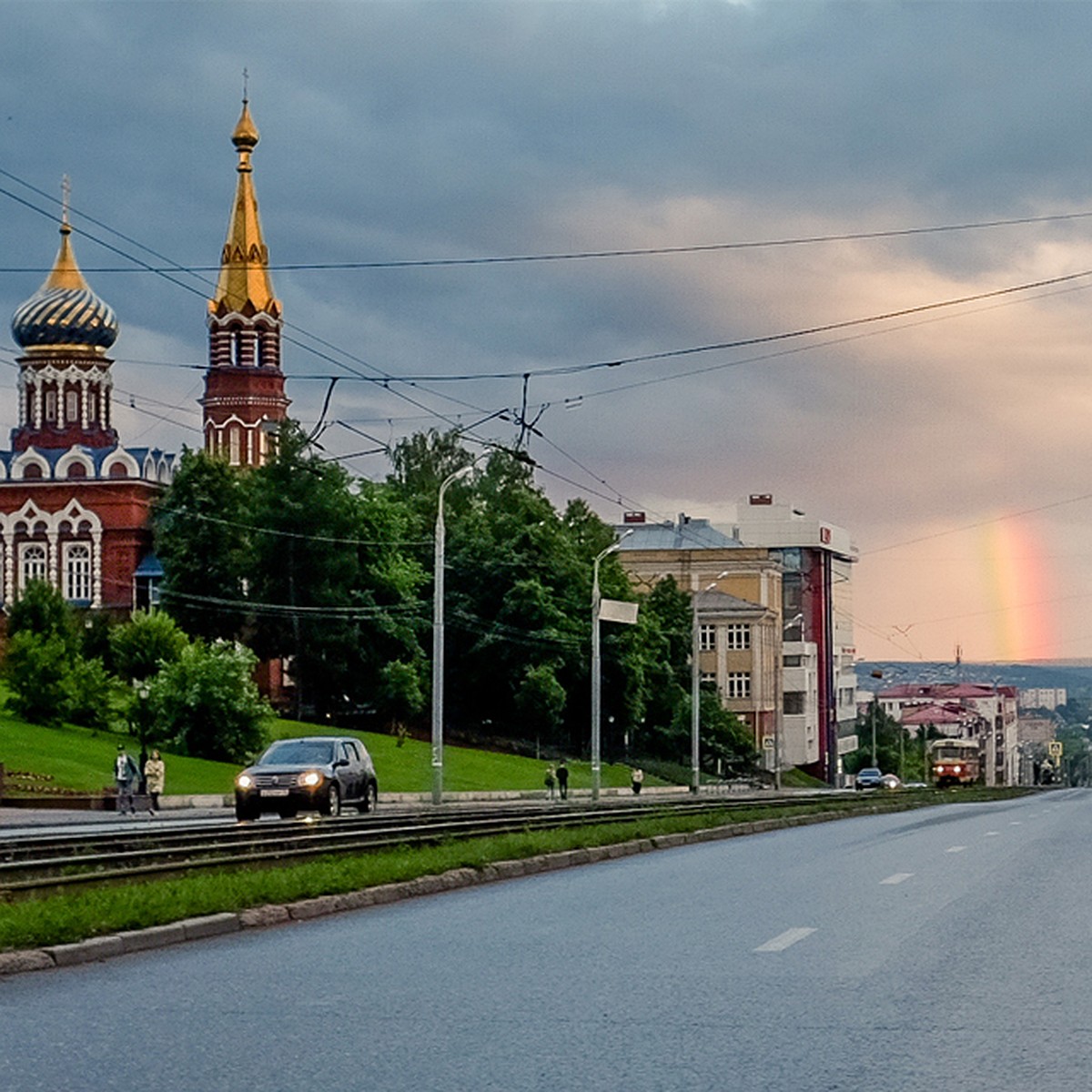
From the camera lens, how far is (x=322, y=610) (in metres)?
95.2

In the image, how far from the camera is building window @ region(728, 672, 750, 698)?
136m

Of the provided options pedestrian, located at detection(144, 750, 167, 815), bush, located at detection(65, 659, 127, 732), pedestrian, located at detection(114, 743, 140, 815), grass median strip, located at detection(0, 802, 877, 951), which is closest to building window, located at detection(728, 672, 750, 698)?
bush, located at detection(65, 659, 127, 732)

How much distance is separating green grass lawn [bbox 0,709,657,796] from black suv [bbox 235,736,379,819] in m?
20.2

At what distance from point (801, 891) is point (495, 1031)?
9902 mm

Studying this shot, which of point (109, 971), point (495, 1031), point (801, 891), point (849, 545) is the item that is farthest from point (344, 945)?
point (849, 545)

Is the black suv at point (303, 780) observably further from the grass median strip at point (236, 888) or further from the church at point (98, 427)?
the church at point (98, 427)

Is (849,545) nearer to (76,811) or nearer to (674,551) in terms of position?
(674,551)

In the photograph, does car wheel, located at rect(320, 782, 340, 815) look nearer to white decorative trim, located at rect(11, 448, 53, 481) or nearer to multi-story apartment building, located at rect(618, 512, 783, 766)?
white decorative trim, located at rect(11, 448, 53, 481)

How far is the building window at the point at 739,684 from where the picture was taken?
448 ft

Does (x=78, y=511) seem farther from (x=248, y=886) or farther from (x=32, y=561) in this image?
(x=248, y=886)

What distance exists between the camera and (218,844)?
2517 cm

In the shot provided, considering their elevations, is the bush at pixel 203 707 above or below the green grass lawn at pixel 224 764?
above

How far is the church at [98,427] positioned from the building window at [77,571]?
5 cm

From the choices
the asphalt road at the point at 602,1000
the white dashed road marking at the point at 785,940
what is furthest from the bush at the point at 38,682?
the white dashed road marking at the point at 785,940
